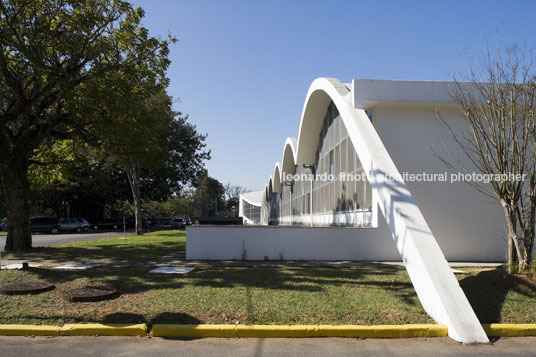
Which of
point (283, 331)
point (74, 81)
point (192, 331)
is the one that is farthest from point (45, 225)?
point (283, 331)

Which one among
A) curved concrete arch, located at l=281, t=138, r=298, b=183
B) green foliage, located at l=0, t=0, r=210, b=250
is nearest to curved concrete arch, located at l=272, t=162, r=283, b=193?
curved concrete arch, located at l=281, t=138, r=298, b=183

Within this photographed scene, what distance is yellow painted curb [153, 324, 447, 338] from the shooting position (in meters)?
6.07

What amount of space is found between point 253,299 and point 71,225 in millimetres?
36648

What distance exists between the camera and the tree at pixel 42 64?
1334cm

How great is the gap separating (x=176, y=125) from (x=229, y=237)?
2247 cm

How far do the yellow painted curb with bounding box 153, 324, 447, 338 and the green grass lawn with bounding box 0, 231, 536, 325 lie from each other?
0.86ft

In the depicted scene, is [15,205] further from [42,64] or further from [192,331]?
[192,331]

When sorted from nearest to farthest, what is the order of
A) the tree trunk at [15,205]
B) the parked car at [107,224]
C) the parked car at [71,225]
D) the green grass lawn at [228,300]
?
the green grass lawn at [228,300] → the tree trunk at [15,205] → the parked car at [71,225] → the parked car at [107,224]

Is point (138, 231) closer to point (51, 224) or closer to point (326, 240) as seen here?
point (51, 224)

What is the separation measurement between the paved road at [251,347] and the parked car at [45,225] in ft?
113

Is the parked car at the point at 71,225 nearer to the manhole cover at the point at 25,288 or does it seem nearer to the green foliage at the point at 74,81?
the green foliage at the point at 74,81

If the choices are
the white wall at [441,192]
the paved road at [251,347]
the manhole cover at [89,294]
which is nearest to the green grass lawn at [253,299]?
the manhole cover at [89,294]

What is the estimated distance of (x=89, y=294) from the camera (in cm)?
762

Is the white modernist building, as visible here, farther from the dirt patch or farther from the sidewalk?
the dirt patch
